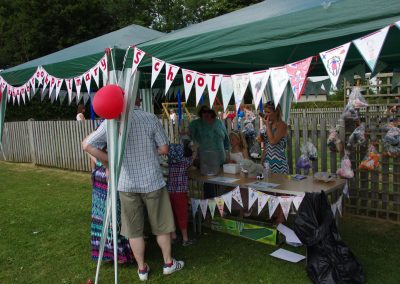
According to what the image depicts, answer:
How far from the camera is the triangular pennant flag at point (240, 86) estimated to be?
2824 millimetres

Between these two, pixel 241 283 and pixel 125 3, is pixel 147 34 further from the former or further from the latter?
pixel 125 3

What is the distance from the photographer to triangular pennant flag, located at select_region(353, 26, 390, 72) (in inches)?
82.0

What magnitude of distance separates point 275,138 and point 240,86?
161 centimetres

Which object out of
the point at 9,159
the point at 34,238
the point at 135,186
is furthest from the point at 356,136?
the point at 9,159

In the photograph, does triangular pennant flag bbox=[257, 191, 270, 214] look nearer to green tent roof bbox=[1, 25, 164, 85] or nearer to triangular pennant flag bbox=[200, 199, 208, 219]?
triangular pennant flag bbox=[200, 199, 208, 219]

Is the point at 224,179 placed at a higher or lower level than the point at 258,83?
lower

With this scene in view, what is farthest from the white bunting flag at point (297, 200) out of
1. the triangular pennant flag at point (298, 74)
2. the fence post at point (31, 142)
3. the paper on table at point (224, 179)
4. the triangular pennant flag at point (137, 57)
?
the fence post at point (31, 142)

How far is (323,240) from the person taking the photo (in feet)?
9.85

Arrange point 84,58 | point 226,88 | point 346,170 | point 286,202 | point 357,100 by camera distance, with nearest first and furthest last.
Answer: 1. point 226,88
2. point 286,202
3. point 84,58
4. point 357,100
5. point 346,170

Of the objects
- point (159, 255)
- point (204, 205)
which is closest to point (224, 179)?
point (204, 205)

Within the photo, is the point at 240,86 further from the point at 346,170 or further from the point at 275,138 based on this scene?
the point at 346,170

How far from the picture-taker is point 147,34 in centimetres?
444

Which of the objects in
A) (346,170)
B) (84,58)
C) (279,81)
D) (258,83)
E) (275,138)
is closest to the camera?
(279,81)

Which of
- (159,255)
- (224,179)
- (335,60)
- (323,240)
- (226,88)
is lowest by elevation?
(159,255)
